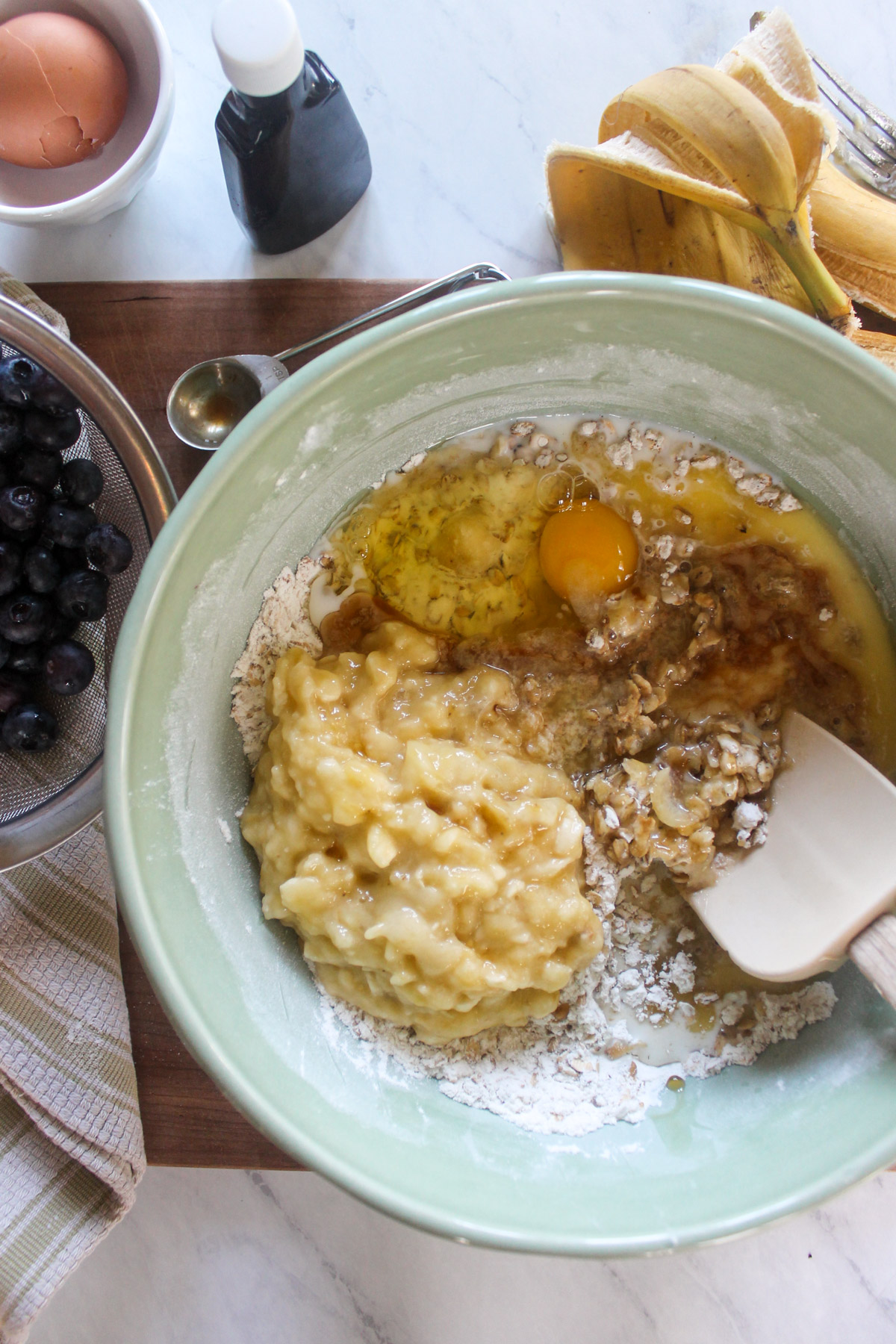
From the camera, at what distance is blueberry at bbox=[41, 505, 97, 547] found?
1.22 metres

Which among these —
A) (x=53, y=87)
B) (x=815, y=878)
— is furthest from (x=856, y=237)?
(x=53, y=87)

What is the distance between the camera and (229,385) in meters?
1.32

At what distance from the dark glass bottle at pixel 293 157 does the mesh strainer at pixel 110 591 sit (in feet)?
1.05

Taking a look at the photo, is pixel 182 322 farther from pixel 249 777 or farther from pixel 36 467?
pixel 249 777

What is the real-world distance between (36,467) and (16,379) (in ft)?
0.36

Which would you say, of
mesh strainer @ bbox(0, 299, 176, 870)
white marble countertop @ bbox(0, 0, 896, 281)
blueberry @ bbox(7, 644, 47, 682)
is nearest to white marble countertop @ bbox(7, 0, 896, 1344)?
white marble countertop @ bbox(0, 0, 896, 281)

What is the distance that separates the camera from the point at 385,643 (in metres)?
1.29

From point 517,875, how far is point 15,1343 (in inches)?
38.8

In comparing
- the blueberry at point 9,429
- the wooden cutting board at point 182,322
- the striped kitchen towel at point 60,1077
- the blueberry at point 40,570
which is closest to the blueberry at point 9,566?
the blueberry at point 40,570

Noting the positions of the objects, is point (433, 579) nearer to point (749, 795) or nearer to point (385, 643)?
point (385, 643)

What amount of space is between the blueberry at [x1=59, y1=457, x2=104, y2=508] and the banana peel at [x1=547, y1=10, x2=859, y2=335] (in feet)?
2.36

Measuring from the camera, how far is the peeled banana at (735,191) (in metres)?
1.12

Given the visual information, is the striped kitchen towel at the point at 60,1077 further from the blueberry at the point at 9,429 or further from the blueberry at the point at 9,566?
the blueberry at the point at 9,429

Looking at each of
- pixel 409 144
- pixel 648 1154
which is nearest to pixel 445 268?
pixel 409 144
